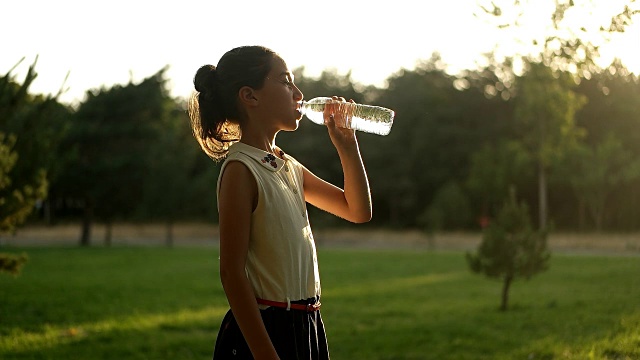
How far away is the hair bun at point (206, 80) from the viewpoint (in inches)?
103

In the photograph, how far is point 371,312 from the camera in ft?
47.5

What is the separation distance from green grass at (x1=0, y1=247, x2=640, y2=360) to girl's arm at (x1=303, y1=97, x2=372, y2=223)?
13.5 ft

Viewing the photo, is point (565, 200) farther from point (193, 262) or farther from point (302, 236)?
point (302, 236)

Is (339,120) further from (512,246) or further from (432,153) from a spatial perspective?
(432,153)

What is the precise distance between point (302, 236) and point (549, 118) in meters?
35.6

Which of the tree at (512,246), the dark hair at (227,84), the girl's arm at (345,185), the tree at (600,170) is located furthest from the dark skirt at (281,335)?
the tree at (600,170)

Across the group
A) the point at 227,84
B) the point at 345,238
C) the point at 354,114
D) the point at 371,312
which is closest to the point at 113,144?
the point at 345,238

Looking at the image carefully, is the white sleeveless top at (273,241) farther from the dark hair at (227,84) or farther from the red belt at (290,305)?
the dark hair at (227,84)

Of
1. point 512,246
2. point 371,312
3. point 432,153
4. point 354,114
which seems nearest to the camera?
point 354,114

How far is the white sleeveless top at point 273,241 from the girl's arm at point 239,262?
7 centimetres

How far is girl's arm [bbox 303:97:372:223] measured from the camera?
2711 millimetres

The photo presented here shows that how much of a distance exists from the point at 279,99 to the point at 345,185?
0.42 m

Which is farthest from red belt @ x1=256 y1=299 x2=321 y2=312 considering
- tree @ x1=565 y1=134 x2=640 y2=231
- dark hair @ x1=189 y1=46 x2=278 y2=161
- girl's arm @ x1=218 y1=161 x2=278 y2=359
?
tree @ x1=565 y1=134 x2=640 y2=231

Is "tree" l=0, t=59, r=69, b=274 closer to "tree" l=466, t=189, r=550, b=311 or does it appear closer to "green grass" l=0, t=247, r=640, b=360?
"green grass" l=0, t=247, r=640, b=360
